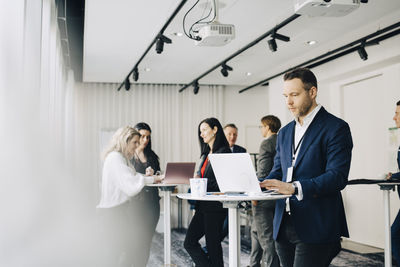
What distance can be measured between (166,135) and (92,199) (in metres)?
1.99

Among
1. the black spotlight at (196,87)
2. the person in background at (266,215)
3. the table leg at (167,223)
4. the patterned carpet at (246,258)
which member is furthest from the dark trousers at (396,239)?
the black spotlight at (196,87)

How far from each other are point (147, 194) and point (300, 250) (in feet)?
7.68

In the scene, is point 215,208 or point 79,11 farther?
point 79,11

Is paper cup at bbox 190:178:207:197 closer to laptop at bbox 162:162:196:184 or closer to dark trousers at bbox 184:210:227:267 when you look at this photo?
dark trousers at bbox 184:210:227:267

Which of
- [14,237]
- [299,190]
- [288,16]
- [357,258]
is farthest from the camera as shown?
[357,258]

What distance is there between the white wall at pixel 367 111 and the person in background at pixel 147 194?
11.1 ft

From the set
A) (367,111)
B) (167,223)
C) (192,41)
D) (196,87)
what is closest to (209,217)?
(167,223)

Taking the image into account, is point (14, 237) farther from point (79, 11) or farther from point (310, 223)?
point (79, 11)

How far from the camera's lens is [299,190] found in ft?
6.40

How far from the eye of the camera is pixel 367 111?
21.2ft

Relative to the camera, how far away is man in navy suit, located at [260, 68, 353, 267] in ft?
6.47

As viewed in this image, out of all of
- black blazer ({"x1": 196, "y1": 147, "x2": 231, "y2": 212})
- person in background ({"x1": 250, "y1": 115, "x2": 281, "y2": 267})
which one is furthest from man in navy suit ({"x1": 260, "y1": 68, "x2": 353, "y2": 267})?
person in background ({"x1": 250, "y1": 115, "x2": 281, "y2": 267})

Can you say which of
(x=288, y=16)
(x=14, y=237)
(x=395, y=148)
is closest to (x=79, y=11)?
(x=288, y=16)

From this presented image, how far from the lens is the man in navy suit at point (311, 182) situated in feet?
6.47
